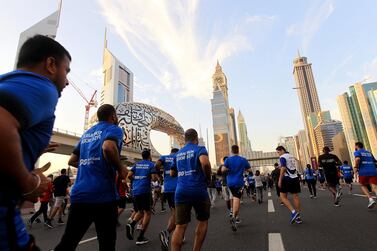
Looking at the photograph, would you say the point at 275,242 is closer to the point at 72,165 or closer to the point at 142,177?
the point at 142,177

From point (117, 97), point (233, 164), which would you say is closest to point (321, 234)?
point (233, 164)

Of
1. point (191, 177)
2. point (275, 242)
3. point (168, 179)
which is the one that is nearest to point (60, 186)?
point (168, 179)

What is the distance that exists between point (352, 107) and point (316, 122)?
270ft

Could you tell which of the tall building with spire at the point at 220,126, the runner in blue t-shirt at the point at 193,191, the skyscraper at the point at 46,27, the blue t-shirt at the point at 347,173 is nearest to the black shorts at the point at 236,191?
the runner in blue t-shirt at the point at 193,191

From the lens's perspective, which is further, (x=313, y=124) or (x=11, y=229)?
(x=313, y=124)

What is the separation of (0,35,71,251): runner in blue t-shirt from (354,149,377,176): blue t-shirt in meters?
9.02

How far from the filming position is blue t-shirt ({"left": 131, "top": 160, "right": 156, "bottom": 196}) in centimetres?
589

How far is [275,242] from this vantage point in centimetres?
435

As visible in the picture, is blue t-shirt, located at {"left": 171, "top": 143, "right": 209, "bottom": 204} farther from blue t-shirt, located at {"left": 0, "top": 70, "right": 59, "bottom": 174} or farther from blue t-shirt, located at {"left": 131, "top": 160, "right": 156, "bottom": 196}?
blue t-shirt, located at {"left": 0, "top": 70, "right": 59, "bottom": 174}

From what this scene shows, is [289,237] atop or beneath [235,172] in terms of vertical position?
beneath

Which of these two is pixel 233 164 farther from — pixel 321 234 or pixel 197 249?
pixel 197 249

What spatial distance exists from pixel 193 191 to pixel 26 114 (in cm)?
274

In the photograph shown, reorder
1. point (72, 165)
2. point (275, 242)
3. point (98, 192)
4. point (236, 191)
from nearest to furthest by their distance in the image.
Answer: point (98, 192), point (72, 165), point (275, 242), point (236, 191)

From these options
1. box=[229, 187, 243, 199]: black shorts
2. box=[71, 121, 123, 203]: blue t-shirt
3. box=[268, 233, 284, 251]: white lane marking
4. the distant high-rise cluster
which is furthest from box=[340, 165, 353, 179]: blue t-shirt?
the distant high-rise cluster
